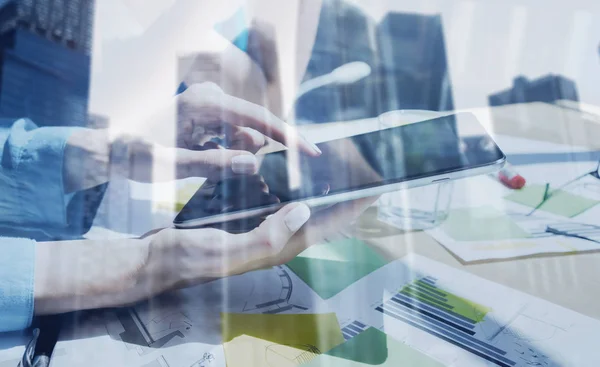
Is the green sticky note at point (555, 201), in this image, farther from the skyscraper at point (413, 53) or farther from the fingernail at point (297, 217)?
the skyscraper at point (413, 53)

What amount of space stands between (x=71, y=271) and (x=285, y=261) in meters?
0.15

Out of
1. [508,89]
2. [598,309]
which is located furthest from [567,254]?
[508,89]

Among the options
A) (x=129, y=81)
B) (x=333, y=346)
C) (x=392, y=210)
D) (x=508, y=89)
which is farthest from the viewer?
(x=508, y=89)

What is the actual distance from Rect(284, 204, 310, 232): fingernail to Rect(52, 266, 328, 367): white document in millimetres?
42

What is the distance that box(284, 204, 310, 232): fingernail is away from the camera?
30 centimetres

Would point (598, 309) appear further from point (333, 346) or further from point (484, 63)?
point (484, 63)

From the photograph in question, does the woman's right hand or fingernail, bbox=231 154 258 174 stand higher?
fingernail, bbox=231 154 258 174

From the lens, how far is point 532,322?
277 mm

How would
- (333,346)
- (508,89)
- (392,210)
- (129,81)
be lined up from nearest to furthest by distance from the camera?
(333,346) → (392,210) → (129,81) → (508,89)

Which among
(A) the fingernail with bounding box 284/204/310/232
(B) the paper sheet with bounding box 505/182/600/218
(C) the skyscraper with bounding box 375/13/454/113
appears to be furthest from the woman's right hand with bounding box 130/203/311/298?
(C) the skyscraper with bounding box 375/13/454/113

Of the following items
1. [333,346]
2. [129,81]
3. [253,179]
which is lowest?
[333,346]

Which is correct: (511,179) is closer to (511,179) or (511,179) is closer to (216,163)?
(511,179)

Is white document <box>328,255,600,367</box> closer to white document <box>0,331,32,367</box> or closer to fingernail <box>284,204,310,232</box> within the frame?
fingernail <box>284,204,310,232</box>

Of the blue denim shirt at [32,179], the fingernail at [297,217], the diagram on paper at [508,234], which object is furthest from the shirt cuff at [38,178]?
the diagram on paper at [508,234]
